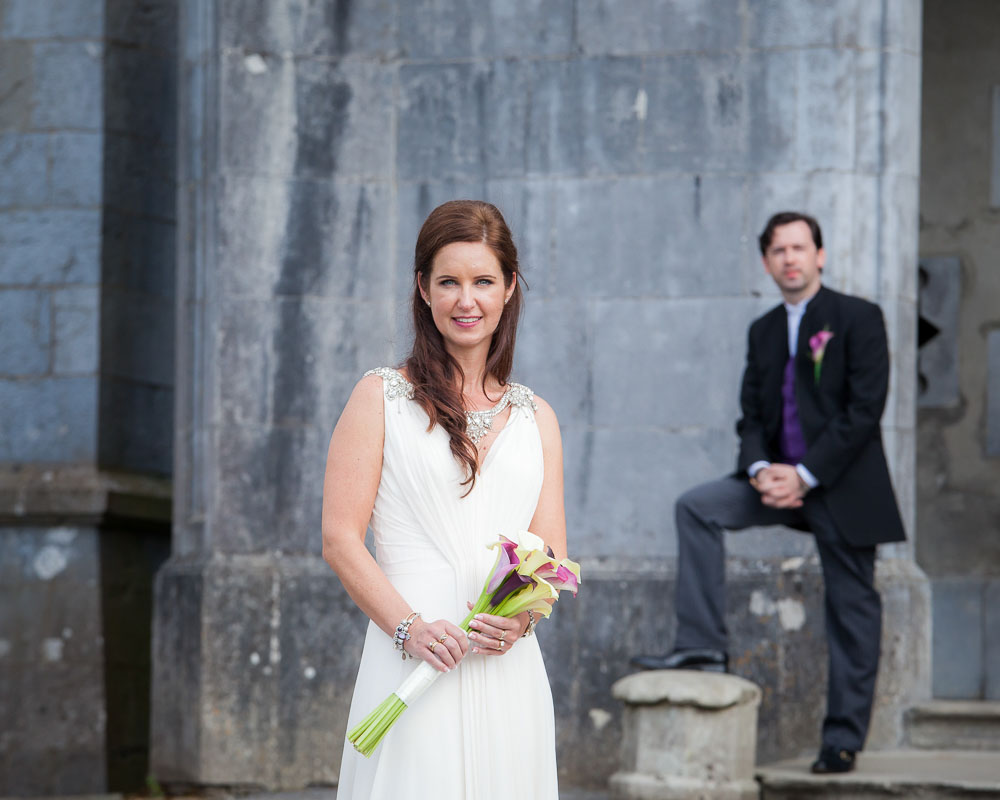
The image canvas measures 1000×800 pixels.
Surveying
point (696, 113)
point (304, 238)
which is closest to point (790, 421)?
point (696, 113)

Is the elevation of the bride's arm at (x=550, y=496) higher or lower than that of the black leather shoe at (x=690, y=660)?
higher

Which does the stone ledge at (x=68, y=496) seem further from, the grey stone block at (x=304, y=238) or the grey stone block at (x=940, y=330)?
the grey stone block at (x=940, y=330)

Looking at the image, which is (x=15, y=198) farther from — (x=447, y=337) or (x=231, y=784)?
(x=447, y=337)

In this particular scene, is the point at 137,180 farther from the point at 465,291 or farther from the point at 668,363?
the point at 465,291

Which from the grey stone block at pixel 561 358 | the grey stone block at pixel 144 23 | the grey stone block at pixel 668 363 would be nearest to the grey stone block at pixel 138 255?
the grey stone block at pixel 144 23

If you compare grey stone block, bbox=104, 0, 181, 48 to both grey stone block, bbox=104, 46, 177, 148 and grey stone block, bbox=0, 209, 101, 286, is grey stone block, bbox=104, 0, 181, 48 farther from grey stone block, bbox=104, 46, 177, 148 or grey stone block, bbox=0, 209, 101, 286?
grey stone block, bbox=0, 209, 101, 286

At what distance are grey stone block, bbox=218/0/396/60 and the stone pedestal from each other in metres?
3.51

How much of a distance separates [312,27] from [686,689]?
3763mm

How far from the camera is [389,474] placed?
324cm

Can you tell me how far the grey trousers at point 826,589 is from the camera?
18.8 feet

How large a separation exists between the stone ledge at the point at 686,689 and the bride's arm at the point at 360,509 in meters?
2.59

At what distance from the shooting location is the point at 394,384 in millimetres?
3270

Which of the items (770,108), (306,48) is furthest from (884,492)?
(306,48)

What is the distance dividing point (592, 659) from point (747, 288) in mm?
1846
